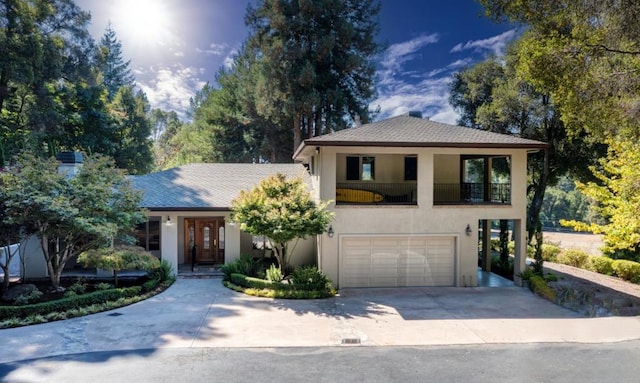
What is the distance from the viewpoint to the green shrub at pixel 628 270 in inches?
637

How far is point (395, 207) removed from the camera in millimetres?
13695

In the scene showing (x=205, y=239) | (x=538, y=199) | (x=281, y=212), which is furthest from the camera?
(x=538, y=199)

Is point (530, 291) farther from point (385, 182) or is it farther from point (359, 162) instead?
point (359, 162)

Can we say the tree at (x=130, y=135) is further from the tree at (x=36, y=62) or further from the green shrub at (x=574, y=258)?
the green shrub at (x=574, y=258)

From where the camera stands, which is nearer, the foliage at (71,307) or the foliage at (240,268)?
the foliage at (71,307)

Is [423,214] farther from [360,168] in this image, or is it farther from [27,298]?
[27,298]

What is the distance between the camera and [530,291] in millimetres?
13508

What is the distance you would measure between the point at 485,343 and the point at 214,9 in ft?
59.0

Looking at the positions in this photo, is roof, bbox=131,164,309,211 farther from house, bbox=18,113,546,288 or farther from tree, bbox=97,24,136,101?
tree, bbox=97,24,136,101

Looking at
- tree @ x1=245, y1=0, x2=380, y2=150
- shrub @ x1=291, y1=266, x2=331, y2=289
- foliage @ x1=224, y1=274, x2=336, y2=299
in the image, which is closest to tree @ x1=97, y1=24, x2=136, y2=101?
tree @ x1=245, y1=0, x2=380, y2=150

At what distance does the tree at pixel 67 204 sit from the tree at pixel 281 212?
378 cm

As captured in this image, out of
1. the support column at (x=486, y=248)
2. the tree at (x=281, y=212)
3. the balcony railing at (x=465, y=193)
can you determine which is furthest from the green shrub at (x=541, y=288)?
the tree at (x=281, y=212)

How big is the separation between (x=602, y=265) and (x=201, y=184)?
1914 cm

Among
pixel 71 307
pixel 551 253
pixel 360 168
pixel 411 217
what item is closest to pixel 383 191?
pixel 360 168
